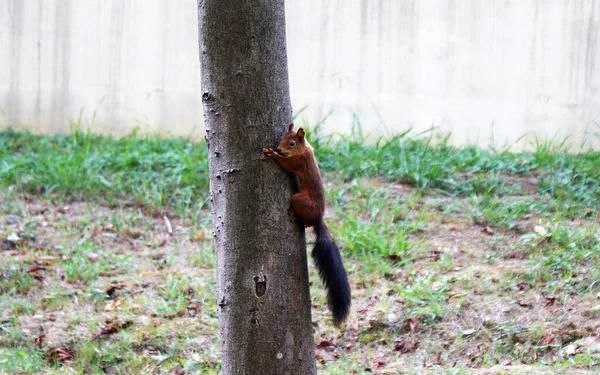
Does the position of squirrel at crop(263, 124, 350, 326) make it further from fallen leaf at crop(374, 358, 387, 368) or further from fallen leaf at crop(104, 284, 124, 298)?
fallen leaf at crop(104, 284, 124, 298)

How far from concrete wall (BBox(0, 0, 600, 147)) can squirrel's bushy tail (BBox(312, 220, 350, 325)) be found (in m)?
4.77

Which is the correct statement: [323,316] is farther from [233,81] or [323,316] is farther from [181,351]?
[233,81]

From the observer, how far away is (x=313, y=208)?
287 centimetres

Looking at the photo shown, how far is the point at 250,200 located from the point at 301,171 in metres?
0.29

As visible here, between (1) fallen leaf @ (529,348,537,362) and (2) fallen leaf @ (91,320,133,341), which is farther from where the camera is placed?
(2) fallen leaf @ (91,320,133,341)

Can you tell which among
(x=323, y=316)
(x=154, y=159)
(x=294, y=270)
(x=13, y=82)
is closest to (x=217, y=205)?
(x=294, y=270)

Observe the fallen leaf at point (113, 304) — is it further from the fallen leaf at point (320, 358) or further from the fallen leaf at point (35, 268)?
the fallen leaf at point (320, 358)

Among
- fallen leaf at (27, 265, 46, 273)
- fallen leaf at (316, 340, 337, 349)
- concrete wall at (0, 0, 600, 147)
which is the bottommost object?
fallen leaf at (316, 340, 337, 349)

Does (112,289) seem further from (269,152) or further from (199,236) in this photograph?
(269,152)

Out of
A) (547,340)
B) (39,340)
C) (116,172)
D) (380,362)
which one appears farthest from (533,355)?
(116,172)

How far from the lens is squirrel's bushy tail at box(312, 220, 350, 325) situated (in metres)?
3.07

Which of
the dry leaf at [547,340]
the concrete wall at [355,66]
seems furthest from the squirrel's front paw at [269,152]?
the concrete wall at [355,66]

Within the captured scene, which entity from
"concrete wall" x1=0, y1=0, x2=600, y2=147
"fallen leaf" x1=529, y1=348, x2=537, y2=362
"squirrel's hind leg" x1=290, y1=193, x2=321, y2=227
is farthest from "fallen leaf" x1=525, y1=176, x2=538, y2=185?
"squirrel's hind leg" x1=290, y1=193, x2=321, y2=227

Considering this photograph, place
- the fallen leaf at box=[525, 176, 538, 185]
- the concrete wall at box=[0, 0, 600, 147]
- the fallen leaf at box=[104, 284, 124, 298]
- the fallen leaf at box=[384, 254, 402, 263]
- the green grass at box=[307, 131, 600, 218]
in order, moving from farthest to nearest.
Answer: the concrete wall at box=[0, 0, 600, 147] < the fallen leaf at box=[525, 176, 538, 185] < the green grass at box=[307, 131, 600, 218] < the fallen leaf at box=[384, 254, 402, 263] < the fallen leaf at box=[104, 284, 124, 298]
